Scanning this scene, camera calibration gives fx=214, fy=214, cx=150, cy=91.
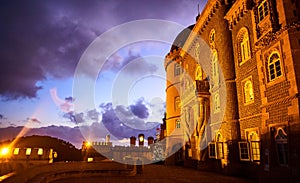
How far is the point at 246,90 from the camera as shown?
15234 millimetres

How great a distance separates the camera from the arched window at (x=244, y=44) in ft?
50.1

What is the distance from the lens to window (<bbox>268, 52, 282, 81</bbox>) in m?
11.0

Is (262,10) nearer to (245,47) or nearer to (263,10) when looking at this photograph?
(263,10)

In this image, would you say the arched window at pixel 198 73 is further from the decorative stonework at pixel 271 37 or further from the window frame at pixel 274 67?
the window frame at pixel 274 67

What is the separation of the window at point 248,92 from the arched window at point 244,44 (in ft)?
5.60

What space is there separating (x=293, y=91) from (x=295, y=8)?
432 cm

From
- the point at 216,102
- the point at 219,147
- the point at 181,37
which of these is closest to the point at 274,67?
the point at 216,102

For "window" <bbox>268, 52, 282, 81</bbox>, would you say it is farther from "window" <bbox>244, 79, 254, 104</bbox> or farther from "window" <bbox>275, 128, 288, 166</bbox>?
"window" <bbox>244, 79, 254, 104</bbox>

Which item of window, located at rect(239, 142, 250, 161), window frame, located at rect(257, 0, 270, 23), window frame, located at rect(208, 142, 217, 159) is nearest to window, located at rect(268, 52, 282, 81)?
window frame, located at rect(257, 0, 270, 23)

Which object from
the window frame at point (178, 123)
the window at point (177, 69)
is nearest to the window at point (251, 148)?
the window frame at point (178, 123)

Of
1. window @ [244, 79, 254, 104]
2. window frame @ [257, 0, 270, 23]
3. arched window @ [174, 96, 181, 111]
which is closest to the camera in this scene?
window frame @ [257, 0, 270, 23]

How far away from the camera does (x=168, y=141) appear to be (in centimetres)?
3038

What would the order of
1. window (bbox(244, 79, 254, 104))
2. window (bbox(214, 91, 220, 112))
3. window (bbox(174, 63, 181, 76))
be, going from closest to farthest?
window (bbox(244, 79, 254, 104)), window (bbox(214, 91, 220, 112)), window (bbox(174, 63, 181, 76))

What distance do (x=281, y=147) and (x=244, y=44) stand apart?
27.0 feet
